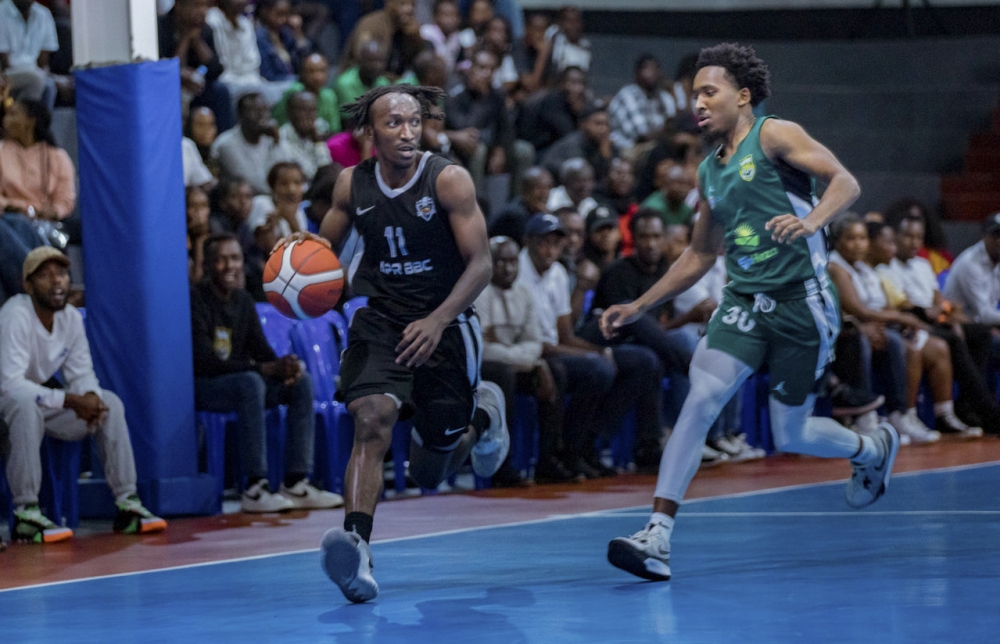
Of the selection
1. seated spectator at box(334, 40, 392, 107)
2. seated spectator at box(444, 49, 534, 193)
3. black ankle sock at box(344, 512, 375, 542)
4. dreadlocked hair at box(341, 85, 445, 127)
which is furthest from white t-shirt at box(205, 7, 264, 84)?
black ankle sock at box(344, 512, 375, 542)

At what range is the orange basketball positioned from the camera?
19.4 feet

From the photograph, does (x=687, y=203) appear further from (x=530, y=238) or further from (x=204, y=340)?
(x=204, y=340)

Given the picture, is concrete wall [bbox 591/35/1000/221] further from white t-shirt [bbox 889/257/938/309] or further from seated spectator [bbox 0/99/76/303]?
seated spectator [bbox 0/99/76/303]

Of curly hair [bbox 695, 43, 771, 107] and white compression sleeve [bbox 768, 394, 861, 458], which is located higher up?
curly hair [bbox 695, 43, 771, 107]

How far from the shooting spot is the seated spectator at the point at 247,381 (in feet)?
27.8

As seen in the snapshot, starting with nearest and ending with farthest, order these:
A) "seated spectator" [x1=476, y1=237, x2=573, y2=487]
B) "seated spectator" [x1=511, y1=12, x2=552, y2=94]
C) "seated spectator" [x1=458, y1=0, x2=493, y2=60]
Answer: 1. "seated spectator" [x1=476, y1=237, x2=573, y2=487]
2. "seated spectator" [x1=458, y1=0, x2=493, y2=60]
3. "seated spectator" [x1=511, y1=12, x2=552, y2=94]

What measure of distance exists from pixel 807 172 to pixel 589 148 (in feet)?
25.1

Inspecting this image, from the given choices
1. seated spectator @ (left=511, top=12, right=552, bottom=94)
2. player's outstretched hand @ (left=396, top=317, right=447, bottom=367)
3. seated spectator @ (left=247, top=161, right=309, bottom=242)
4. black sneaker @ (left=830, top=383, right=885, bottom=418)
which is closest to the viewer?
player's outstretched hand @ (left=396, top=317, right=447, bottom=367)

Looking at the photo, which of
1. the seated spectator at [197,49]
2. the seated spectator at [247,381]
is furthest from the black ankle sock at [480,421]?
the seated spectator at [197,49]

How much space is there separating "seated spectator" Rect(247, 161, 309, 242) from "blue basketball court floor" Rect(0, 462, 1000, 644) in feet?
10.2

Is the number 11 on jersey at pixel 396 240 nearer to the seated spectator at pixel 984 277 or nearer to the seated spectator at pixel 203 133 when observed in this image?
the seated spectator at pixel 203 133

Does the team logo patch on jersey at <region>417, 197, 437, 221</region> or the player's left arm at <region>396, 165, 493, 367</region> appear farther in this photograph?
the team logo patch on jersey at <region>417, 197, 437, 221</region>

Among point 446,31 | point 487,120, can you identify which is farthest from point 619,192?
point 446,31

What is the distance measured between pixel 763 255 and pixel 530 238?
4.23 meters
